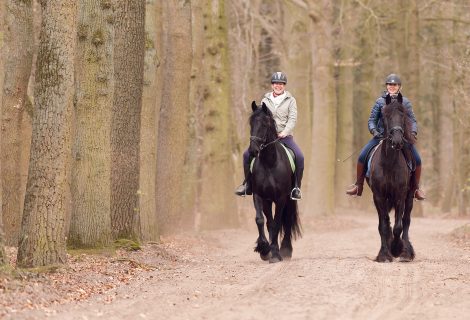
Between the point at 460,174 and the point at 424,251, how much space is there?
19.4 m

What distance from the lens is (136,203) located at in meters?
18.2

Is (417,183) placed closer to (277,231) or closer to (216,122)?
(277,231)

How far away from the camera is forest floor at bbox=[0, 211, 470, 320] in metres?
10.5

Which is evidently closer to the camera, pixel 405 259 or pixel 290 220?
pixel 405 259

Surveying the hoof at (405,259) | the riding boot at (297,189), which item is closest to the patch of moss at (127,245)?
the riding boot at (297,189)

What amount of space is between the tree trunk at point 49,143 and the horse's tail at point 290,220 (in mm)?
5485

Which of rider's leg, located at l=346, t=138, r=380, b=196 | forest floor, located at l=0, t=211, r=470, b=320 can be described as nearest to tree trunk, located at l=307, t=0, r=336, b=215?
rider's leg, located at l=346, t=138, r=380, b=196

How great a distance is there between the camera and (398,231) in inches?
653

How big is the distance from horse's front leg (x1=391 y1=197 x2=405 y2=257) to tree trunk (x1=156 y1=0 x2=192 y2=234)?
8.81 meters

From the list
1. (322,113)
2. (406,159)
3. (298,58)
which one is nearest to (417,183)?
(406,159)

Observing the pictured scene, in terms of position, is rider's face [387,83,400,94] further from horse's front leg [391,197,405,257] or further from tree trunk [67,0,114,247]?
tree trunk [67,0,114,247]

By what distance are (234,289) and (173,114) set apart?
12234 mm

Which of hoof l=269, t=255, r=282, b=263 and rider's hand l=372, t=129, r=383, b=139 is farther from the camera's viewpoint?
rider's hand l=372, t=129, r=383, b=139

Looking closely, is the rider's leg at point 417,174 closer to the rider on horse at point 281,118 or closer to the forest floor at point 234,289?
the forest floor at point 234,289
